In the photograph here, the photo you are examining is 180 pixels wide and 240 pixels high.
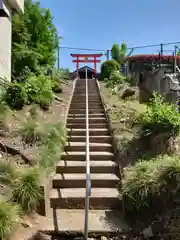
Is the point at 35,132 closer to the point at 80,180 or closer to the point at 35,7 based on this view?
the point at 80,180

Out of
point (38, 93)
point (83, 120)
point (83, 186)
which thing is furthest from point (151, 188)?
point (38, 93)

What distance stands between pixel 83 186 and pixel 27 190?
138 cm

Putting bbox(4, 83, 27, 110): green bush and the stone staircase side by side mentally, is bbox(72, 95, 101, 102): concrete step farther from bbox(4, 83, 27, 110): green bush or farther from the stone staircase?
the stone staircase

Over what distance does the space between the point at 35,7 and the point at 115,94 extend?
666 cm

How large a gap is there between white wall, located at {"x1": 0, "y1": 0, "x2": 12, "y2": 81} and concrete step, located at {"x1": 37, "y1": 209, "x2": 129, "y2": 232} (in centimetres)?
618

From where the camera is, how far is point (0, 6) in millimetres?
6969

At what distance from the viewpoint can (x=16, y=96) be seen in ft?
27.3

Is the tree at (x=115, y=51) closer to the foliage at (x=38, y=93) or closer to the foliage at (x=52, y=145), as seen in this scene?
the foliage at (x=38, y=93)

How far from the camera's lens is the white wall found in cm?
993

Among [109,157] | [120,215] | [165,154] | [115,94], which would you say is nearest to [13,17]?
[115,94]

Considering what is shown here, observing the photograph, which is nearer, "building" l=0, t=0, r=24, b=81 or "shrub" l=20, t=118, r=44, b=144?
"shrub" l=20, t=118, r=44, b=144

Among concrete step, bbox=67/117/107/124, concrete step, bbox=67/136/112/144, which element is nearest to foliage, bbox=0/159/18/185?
concrete step, bbox=67/136/112/144

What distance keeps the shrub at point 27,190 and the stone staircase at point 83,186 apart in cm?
46

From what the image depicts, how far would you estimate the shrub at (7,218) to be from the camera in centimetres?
371
